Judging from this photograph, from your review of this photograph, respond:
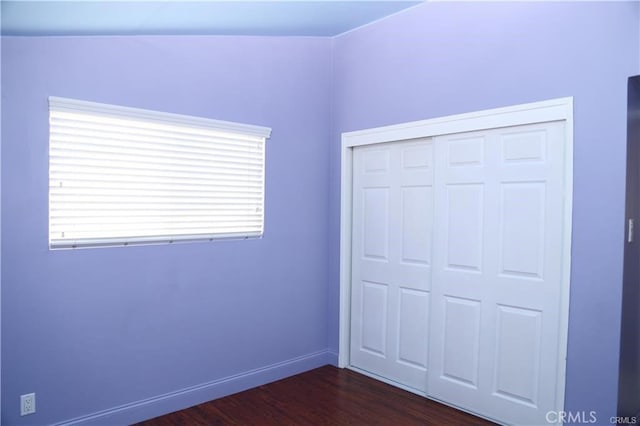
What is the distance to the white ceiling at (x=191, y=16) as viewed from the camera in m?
1.94

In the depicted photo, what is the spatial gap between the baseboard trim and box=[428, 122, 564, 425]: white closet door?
110 centimetres

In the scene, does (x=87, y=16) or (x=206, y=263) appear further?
(x=206, y=263)

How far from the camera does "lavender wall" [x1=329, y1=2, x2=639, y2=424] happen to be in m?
2.29

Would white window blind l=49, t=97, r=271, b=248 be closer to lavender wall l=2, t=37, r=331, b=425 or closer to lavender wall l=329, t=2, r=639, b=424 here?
lavender wall l=2, t=37, r=331, b=425

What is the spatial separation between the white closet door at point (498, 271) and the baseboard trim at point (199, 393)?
1100 millimetres

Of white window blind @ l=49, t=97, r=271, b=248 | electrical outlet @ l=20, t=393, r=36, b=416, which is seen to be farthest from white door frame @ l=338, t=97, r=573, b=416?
electrical outlet @ l=20, t=393, r=36, b=416

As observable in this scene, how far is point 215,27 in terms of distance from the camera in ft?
9.27

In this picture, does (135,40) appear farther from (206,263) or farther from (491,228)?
(491,228)

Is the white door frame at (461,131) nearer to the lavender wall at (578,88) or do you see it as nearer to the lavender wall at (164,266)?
the lavender wall at (578,88)

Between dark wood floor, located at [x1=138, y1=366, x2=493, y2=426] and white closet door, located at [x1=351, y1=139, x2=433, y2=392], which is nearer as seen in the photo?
dark wood floor, located at [x1=138, y1=366, x2=493, y2=426]

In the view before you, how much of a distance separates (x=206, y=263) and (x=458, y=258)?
Answer: 5.86 ft

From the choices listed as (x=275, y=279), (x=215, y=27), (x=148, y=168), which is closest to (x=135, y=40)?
(x=215, y=27)

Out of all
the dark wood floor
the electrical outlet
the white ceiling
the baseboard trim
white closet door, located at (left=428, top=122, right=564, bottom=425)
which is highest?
the white ceiling

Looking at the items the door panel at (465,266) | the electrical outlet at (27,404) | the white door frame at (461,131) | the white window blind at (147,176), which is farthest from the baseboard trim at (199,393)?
the white window blind at (147,176)
